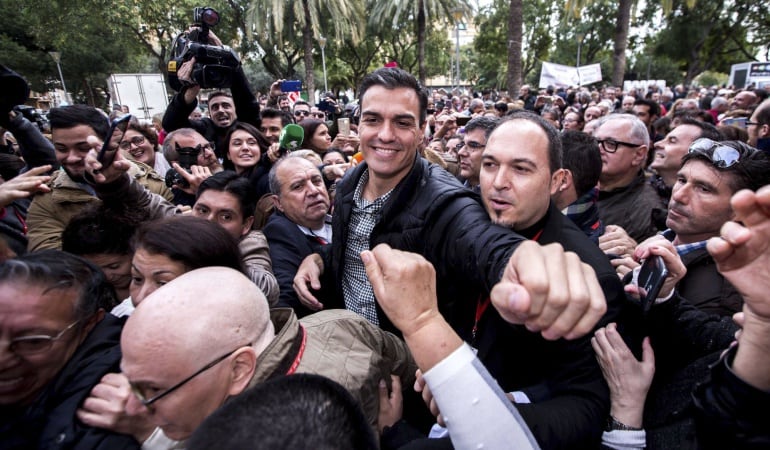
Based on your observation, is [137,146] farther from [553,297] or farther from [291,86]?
[291,86]

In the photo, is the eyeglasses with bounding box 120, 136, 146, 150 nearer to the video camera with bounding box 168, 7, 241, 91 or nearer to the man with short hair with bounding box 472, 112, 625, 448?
the video camera with bounding box 168, 7, 241, 91

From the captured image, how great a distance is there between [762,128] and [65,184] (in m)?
6.40

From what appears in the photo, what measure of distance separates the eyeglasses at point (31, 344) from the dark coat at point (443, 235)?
1388 millimetres

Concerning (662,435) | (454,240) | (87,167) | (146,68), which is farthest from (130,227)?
(146,68)

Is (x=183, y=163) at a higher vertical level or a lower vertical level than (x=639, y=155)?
higher

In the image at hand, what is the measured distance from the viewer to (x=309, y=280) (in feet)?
8.25

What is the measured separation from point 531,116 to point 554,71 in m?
18.2

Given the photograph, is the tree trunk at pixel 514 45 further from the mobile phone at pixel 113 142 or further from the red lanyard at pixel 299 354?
the red lanyard at pixel 299 354

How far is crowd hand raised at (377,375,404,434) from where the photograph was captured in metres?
1.83

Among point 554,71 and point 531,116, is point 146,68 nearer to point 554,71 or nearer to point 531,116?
point 554,71

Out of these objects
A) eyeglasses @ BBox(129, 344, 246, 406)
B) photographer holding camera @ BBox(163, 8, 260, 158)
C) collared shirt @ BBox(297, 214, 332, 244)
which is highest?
photographer holding camera @ BBox(163, 8, 260, 158)

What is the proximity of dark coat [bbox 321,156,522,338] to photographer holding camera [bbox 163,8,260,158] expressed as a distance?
2256mm

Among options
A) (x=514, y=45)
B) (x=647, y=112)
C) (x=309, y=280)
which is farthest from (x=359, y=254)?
(x=514, y=45)

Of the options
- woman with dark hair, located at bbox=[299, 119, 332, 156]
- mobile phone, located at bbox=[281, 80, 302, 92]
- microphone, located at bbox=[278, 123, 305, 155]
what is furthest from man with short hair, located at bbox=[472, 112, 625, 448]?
mobile phone, located at bbox=[281, 80, 302, 92]
